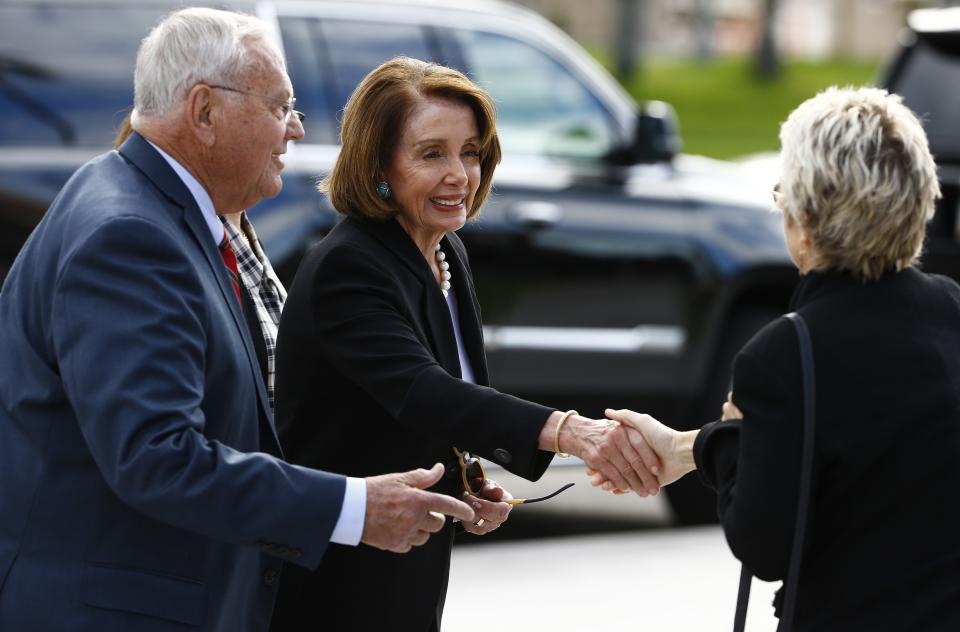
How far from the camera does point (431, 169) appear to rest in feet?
11.1

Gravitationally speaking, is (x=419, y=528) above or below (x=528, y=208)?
below

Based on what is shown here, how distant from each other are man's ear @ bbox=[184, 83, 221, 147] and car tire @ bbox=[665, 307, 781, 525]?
4282 mm

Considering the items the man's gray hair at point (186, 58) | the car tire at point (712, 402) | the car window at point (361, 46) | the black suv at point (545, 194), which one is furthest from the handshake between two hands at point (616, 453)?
the car tire at point (712, 402)

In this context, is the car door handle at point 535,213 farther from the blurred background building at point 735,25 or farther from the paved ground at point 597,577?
the blurred background building at point 735,25

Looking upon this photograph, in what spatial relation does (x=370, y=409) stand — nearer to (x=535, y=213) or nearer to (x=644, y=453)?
(x=644, y=453)

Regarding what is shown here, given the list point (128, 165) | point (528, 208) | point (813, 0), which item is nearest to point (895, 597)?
point (128, 165)

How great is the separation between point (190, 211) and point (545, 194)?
380cm

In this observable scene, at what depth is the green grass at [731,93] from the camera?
2581 centimetres

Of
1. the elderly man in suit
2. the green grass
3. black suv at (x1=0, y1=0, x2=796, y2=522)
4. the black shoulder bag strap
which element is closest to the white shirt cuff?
the elderly man in suit

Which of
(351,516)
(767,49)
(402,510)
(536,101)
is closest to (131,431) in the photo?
(351,516)

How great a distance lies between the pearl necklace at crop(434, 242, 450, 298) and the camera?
344cm

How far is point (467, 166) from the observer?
348 cm

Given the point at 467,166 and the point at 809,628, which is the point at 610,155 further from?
the point at 809,628

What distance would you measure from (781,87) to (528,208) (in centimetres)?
2980
